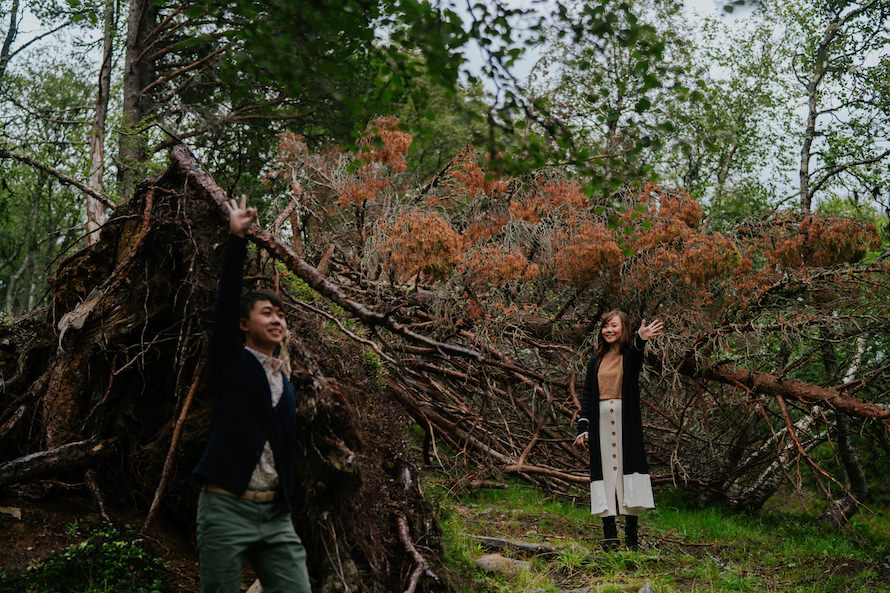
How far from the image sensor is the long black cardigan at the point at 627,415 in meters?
5.54

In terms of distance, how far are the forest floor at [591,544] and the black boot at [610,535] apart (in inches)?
5.0

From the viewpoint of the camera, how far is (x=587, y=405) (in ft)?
19.1

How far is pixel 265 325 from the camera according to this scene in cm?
296

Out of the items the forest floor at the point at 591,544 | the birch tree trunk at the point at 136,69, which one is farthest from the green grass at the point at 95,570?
the birch tree trunk at the point at 136,69

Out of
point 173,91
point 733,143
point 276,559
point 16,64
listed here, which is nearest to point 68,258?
point 276,559

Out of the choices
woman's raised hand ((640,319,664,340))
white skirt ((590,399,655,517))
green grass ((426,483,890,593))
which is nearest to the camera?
green grass ((426,483,890,593))

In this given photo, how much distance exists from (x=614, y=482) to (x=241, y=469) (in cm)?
360

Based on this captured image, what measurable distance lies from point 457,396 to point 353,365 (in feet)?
9.74

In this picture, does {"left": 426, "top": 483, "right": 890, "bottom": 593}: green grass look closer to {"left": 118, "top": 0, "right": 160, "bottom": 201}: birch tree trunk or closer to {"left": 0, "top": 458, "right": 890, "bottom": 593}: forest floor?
{"left": 0, "top": 458, "right": 890, "bottom": 593}: forest floor

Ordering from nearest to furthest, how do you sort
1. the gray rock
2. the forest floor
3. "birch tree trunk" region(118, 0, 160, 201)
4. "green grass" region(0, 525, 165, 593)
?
"green grass" region(0, 525, 165, 593)
the forest floor
the gray rock
"birch tree trunk" region(118, 0, 160, 201)

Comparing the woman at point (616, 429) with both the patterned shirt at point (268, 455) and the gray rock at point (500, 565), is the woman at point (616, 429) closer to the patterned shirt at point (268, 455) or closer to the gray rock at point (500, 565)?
the gray rock at point (500, 565)

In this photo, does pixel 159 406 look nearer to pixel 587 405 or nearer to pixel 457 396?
pixel 587 405

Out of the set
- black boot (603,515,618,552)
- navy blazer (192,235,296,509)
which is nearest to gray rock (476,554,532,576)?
black boot (603,515,618,552)

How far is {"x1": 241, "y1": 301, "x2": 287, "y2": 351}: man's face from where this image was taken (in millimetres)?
2961
